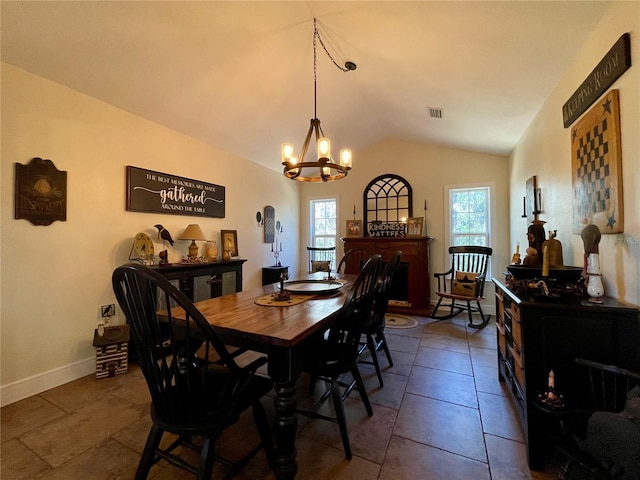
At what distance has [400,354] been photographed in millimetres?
2924

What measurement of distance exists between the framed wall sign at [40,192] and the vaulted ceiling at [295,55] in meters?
0.78

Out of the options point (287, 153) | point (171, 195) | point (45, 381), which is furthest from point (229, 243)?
point (45, 381)

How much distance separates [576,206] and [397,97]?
222 cm

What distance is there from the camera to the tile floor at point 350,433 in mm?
1467

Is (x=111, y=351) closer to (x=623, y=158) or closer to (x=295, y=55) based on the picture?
(x=295, y=55)

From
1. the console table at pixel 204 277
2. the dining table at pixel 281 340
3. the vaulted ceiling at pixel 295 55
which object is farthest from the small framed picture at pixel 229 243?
the dining table at pixel 281 340

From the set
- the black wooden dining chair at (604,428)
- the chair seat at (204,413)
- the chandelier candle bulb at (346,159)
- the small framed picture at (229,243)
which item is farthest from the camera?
the small framed picture at (229,243)

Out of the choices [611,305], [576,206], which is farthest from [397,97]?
[611,305]

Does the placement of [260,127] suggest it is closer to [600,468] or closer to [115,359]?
[115,359]

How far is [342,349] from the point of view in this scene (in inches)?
70.4

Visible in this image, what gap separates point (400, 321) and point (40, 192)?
167 inches

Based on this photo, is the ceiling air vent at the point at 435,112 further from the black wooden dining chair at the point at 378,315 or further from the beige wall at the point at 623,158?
the black wooden dining chair at the point at 378,315

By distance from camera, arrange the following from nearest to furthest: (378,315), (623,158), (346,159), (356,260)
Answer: (623,158) < (378,315) < (346,159) < (356,260)

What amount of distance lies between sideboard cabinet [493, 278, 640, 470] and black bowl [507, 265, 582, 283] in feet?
0.75
